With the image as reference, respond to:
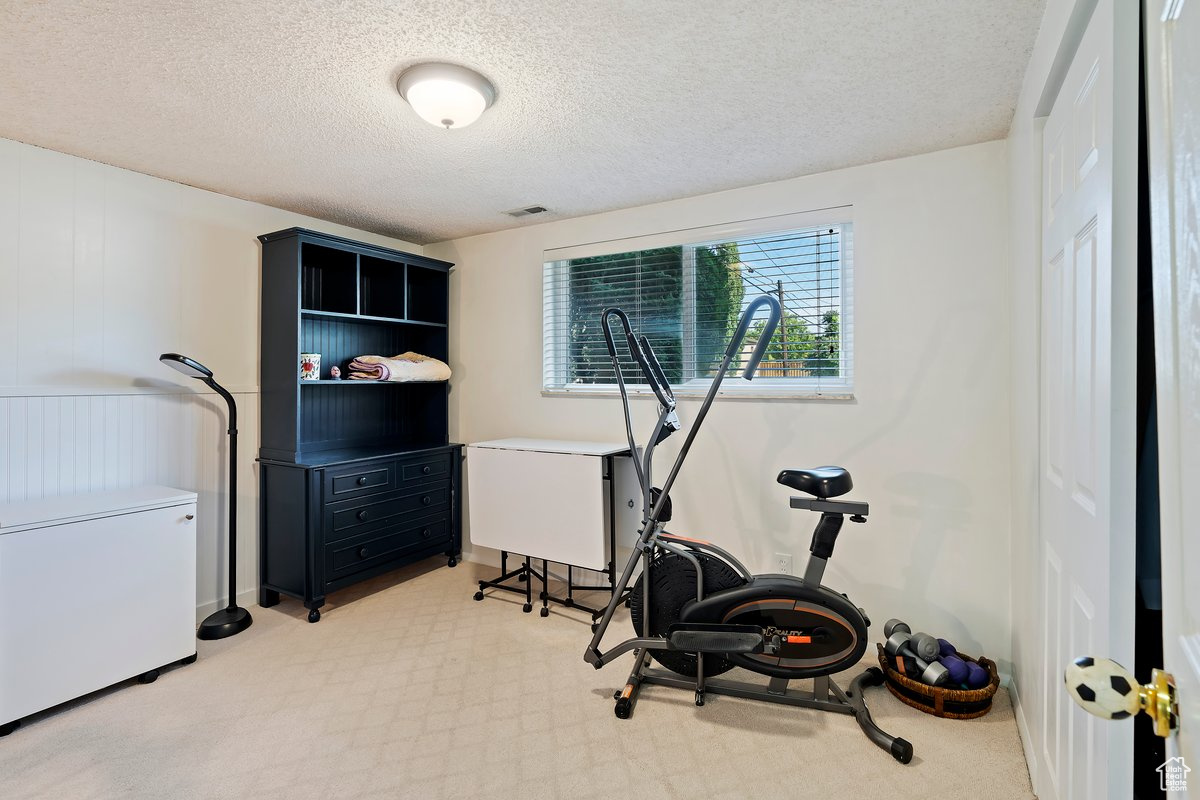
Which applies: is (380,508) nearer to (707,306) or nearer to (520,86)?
(707,306)

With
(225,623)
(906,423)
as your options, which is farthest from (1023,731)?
(225,623)

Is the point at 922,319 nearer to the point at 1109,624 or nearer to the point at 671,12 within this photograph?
the point at 671,12

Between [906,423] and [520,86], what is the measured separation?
2.15m

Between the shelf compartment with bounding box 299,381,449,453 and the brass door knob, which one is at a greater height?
the shelf compartment with bounding box 299,381,449,453

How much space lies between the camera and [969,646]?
2566mm

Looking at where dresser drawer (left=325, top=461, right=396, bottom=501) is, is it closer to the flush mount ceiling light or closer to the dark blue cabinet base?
the dark blue cabinet base

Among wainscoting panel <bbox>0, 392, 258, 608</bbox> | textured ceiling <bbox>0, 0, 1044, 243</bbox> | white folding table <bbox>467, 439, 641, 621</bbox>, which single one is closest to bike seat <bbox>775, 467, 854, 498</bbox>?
white folding table <bbox>467, 439, 641, 621</bbox>

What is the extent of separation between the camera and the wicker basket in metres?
2.19

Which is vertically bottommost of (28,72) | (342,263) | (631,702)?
(631,702)

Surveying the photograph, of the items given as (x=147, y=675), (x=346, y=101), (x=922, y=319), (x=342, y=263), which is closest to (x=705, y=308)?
(x=922, y=319)

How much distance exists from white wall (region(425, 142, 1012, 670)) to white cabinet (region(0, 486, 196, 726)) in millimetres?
2422

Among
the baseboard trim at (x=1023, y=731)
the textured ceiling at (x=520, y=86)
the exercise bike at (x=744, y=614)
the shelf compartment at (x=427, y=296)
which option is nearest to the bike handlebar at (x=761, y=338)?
the exercise bike at (x=744, y=614)

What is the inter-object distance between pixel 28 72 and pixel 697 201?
8.99 ft

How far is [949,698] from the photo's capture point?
7.20ft
